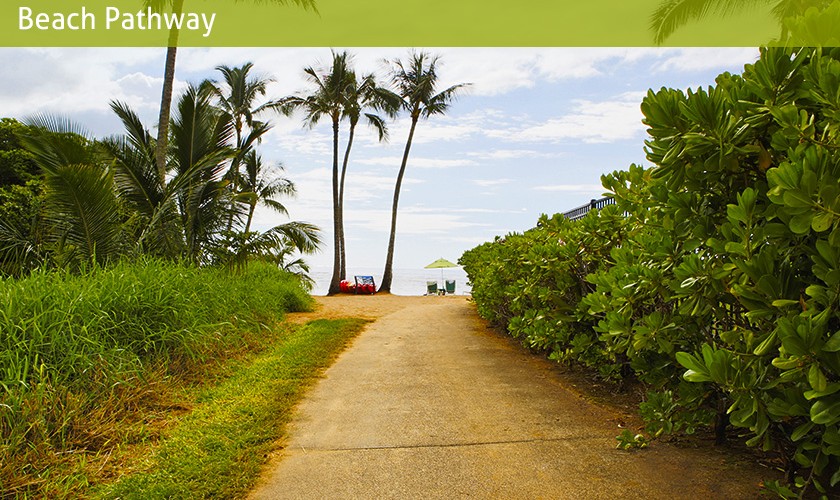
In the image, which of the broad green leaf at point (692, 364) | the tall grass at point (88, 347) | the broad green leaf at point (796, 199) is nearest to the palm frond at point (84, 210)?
the tall grass at point (88, 347)

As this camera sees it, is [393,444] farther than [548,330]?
No

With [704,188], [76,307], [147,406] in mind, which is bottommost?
[147,406]

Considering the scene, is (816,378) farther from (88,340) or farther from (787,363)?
(88,340)

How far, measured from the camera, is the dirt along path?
303 centimetres

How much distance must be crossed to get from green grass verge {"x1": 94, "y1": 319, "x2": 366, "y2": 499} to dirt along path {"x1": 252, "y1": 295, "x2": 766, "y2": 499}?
0.58 feet

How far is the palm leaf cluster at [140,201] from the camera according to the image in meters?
7.53

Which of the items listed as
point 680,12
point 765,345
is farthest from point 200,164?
point 680,12

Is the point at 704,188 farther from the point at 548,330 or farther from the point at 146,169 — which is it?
the point at 146,169

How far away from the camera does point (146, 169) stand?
9133 mm

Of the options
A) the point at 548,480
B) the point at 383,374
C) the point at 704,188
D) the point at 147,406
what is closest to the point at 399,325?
the point at 383,374

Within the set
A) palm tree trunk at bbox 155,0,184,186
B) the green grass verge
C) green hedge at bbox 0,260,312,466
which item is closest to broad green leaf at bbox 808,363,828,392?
the green grass verge

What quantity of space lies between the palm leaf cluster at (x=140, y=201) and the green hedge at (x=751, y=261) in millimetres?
7208

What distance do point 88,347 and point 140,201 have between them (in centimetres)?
529

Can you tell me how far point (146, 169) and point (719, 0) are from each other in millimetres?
16844
